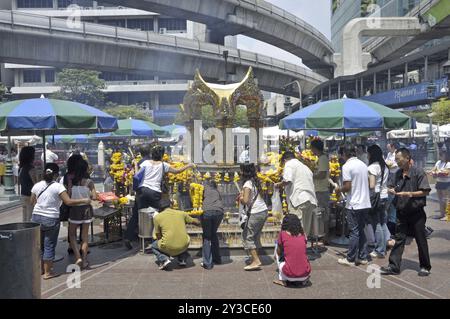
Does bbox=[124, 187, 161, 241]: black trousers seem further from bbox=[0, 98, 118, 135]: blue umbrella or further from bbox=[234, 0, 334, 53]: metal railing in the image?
bbox=[234, 0, 334, 53]: metal railing

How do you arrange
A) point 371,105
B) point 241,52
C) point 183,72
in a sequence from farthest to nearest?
1. point 241,52
2. point 183,72
3. point 371,105

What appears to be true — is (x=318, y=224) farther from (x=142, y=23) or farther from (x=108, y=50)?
(x=142, y=23)

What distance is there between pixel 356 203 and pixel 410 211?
0.83 m

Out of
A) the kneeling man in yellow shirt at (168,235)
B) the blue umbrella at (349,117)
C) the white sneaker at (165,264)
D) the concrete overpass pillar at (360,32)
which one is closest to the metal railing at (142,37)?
the concrete overpass pillar at (360,32)

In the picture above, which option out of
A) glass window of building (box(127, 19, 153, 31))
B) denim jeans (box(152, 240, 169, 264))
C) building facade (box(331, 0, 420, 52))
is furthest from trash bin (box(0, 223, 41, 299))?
glass window of building (box(127, 19, 153, 31))

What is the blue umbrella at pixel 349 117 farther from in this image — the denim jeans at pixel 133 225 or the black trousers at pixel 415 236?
the denim jeans at pixel 133 225

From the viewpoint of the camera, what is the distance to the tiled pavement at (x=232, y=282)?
18.9 feet

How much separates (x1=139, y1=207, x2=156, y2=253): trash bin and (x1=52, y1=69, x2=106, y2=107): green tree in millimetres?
46364

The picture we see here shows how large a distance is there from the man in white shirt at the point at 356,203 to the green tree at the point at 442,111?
2069cm

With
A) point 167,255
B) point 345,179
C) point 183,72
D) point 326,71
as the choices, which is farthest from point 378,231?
point 326,71

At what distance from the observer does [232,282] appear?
6.27m

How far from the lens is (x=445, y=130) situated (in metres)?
23.5

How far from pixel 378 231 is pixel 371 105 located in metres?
2.55

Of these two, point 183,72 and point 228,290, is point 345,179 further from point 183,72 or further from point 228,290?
point 183,72
